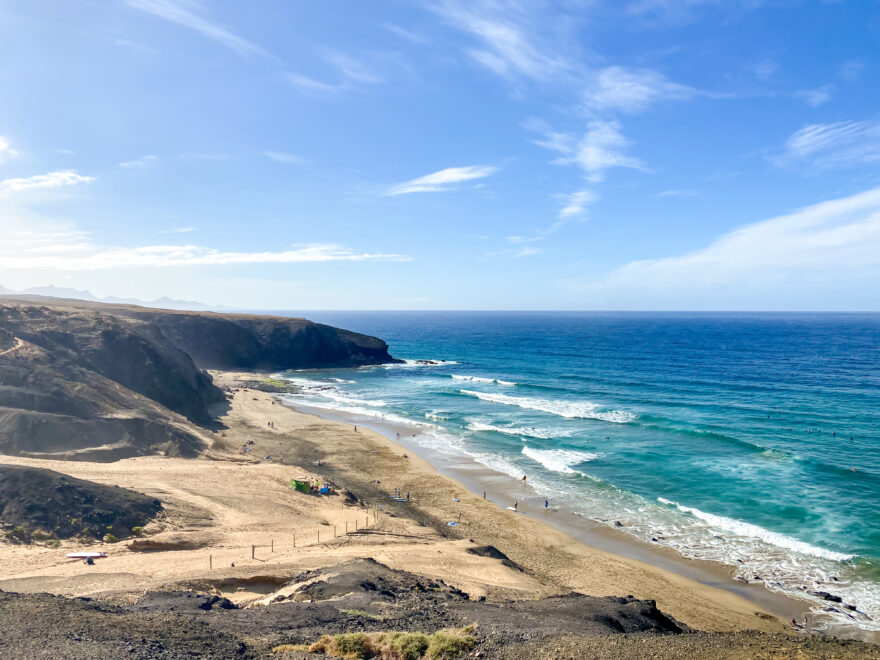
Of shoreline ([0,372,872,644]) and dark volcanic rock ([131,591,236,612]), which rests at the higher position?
dark volcanic rock ([131,591,236,612])

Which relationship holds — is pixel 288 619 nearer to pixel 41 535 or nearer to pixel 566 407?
pixel 41 535

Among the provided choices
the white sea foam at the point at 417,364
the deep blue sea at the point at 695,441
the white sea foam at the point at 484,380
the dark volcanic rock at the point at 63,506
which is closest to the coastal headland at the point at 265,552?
the dark volcanic rock at the point at 63,506

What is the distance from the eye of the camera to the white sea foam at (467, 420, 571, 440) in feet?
171

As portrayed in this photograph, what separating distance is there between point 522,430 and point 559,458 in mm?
8999

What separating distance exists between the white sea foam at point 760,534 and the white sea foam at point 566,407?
22140 mm

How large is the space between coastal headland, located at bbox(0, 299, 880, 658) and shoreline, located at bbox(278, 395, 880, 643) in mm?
901

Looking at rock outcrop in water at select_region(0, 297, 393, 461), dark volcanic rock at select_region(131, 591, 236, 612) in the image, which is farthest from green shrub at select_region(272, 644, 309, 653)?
rock outcrop in water at select_region(0, 297, 393, 461)

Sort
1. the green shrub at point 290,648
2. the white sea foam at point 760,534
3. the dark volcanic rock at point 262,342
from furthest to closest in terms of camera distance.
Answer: the dark volcanic rock at point 262,342 < the white sea foam at point 760,534 < the green shrub at point 290,648

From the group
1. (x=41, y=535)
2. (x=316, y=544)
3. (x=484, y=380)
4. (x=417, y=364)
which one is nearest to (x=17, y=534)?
(x=41, y=535)

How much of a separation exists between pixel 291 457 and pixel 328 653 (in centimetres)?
3427

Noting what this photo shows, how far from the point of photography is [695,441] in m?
47.9

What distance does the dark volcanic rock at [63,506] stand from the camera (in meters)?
24.4

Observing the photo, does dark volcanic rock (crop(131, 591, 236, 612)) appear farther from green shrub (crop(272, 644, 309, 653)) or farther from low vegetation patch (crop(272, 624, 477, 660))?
low vegetation patch (crop(272, 624, 477, 660))

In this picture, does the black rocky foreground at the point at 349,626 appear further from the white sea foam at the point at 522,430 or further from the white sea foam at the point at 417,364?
the white sea foam at the point at 417,364
